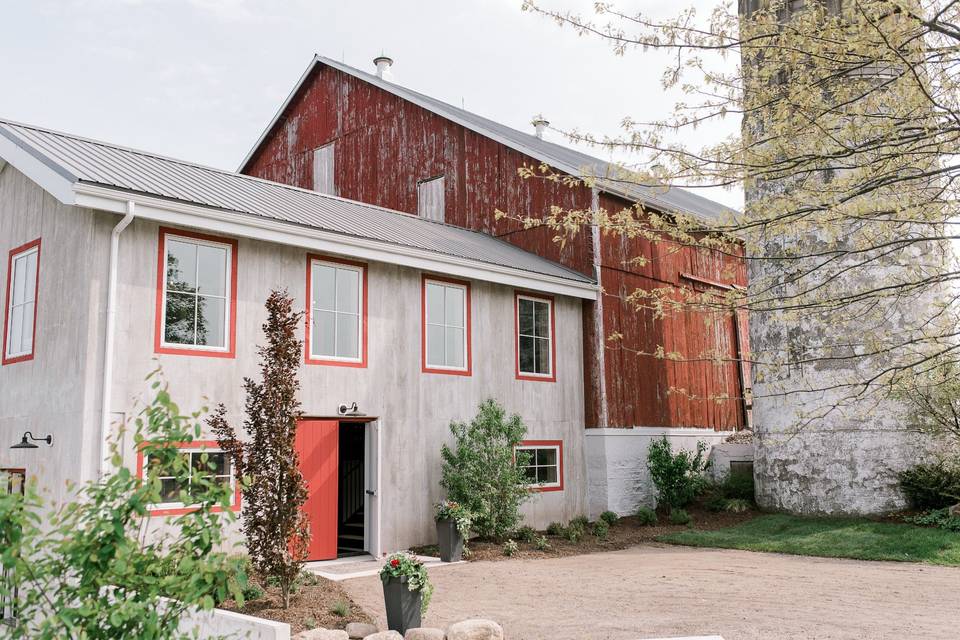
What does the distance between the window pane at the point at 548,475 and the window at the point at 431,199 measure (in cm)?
596

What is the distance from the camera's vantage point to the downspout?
9445mm

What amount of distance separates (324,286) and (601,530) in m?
6.36

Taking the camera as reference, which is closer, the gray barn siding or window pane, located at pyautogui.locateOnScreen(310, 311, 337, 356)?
the gray barn siding

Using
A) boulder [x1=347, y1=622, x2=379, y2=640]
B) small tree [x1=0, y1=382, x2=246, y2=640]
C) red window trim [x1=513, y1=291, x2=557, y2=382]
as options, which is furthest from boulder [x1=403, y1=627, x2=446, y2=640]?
red window trim [x1=513, y1=291, x2=557, y2=382]

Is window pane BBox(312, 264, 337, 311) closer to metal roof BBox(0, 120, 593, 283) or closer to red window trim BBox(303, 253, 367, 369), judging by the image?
red window trim BBox(303, 253, 367, 369)

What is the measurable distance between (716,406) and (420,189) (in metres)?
8.15

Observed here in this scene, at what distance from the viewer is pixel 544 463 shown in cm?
1480

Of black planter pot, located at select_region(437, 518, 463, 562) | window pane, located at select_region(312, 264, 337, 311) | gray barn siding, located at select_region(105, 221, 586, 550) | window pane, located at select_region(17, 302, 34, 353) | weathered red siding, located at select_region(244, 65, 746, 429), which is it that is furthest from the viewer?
weathered red siding, located at select_region(244, 65, 746, 429)

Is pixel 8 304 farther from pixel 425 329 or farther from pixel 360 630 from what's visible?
pixel 360 630

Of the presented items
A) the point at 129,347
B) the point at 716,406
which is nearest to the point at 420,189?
the point at 716,406

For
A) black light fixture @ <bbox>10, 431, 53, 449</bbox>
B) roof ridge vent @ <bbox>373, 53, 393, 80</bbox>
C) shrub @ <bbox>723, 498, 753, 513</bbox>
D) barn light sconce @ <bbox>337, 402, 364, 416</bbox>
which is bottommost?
shrub @ <bbox>723, 498, 753, 513</bbox>

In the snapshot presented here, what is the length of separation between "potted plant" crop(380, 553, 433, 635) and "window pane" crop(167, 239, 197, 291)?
4.73 meters

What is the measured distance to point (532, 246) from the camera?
1658 cm

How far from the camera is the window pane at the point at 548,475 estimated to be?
14719 mm
